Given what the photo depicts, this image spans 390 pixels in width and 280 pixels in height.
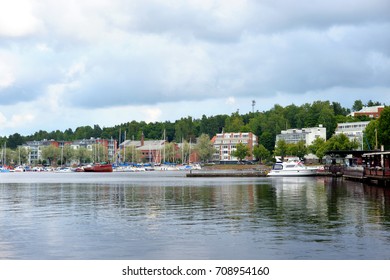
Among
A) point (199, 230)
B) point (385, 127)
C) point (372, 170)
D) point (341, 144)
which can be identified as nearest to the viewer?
point (199, 230)

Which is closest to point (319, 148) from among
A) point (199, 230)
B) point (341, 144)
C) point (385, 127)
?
point (341, 144)

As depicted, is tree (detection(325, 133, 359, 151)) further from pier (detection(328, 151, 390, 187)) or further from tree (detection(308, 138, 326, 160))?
pier (detection(328, 151, 390, 187))

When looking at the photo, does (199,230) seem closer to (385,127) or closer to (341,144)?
(385,127)

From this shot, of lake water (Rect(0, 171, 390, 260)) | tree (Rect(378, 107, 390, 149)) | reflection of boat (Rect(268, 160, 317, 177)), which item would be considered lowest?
lake water (Rect(0, 171, 390, 260))

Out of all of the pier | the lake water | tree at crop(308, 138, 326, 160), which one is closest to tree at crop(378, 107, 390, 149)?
the pier

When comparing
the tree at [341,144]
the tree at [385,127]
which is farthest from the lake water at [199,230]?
the tree at [341,144]

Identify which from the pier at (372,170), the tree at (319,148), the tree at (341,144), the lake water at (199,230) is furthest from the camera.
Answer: the tree at (319,148)

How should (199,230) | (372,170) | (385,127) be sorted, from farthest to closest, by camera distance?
(385,127) → (372,170) → (199,230)

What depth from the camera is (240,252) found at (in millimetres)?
24109

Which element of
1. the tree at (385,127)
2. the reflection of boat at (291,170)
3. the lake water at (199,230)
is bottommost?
the lake water at (199,230)

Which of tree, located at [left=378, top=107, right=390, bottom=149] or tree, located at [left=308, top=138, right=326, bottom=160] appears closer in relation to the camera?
tree, located at [left=378, top=107, right=390, bottom=149]

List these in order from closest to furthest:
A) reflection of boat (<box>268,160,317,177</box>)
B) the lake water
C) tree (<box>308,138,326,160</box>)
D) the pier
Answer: the lake water, the pier, reflection of boat (<box>268,160,317,177</box>), tree (<box>308,138,326,160</box>)

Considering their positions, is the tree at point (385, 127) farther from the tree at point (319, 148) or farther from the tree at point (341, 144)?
the tree at point (319, 148)
